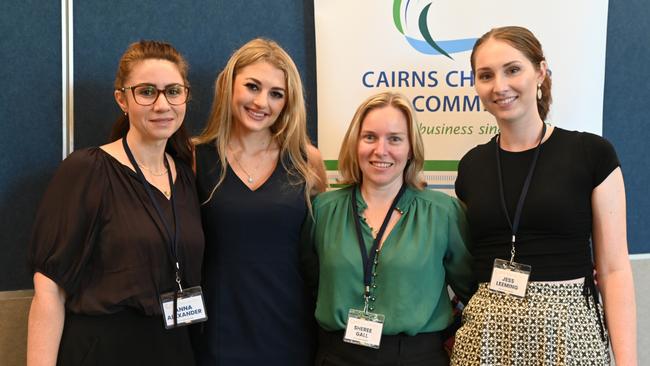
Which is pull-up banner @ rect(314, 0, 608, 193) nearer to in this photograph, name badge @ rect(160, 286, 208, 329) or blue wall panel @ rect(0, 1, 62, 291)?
name badge @ rect(160, 286, 208, 329)

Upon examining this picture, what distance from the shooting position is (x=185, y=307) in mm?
1753

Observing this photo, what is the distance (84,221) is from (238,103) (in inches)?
27.1

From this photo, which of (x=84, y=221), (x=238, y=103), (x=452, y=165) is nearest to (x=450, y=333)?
(x=452, y=165)

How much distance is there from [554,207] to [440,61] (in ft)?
3.03

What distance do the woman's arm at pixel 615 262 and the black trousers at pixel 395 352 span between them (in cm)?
54

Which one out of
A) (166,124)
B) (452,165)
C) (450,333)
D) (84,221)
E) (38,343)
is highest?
(166,124)

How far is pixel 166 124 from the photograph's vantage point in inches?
68.7

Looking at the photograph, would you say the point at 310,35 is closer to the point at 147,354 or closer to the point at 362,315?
the point at 362,315

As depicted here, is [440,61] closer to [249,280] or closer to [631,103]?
[631,103]

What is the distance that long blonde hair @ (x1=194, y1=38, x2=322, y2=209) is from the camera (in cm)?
200

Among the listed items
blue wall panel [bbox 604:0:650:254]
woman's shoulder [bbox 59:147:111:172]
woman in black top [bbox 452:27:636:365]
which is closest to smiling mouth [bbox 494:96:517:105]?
woman in black top [bbox 452:27:636:365]

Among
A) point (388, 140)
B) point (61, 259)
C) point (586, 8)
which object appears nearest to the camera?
point (61, 259)

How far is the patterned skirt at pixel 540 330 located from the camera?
1.61 m

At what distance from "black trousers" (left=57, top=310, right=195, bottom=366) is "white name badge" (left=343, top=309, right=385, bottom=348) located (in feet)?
1.97
